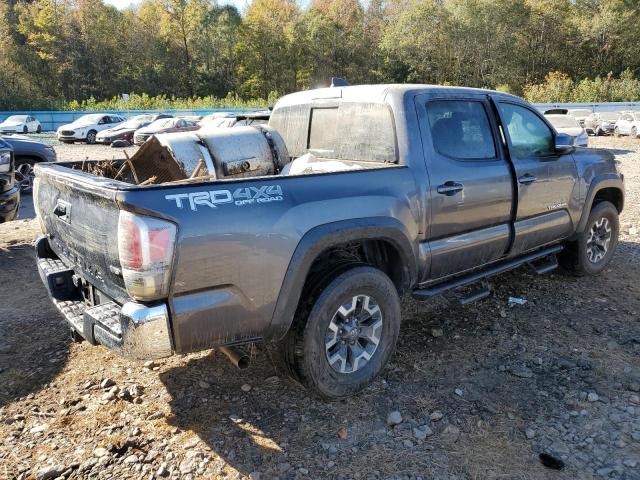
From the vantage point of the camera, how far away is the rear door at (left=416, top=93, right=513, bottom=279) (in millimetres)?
3561

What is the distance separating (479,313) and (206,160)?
2.62m

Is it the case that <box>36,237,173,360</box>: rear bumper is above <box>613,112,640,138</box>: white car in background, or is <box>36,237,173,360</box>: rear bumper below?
above

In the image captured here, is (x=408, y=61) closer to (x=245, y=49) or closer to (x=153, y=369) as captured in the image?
(x=245, y=49)

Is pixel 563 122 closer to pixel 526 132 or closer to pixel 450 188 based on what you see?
pixel 526 132

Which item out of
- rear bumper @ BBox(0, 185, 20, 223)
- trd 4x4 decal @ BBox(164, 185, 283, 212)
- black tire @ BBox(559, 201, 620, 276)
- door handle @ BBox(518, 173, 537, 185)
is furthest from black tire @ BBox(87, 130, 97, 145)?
trd 4x4 decal @ BBox(164, 185, 283, 212)

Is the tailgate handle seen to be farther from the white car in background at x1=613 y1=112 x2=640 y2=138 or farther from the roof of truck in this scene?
the white car in background at x1=613 y1=112 x2=640 y2=138

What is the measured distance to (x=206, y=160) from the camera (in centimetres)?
381

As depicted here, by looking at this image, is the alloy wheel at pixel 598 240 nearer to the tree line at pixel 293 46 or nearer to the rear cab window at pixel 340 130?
the rear cab window at pixel 340 130

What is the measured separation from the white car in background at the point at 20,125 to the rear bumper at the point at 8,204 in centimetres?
2505

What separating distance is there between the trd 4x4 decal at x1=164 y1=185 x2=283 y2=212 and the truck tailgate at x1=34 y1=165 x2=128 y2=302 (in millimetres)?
312

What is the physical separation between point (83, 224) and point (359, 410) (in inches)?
75.1

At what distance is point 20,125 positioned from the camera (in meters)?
28.9

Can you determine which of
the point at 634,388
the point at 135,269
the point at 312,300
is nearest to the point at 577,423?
the point at 634,388

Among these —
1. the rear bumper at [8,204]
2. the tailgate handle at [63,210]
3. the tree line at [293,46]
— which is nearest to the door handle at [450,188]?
the tailgate handle at [63,210]
